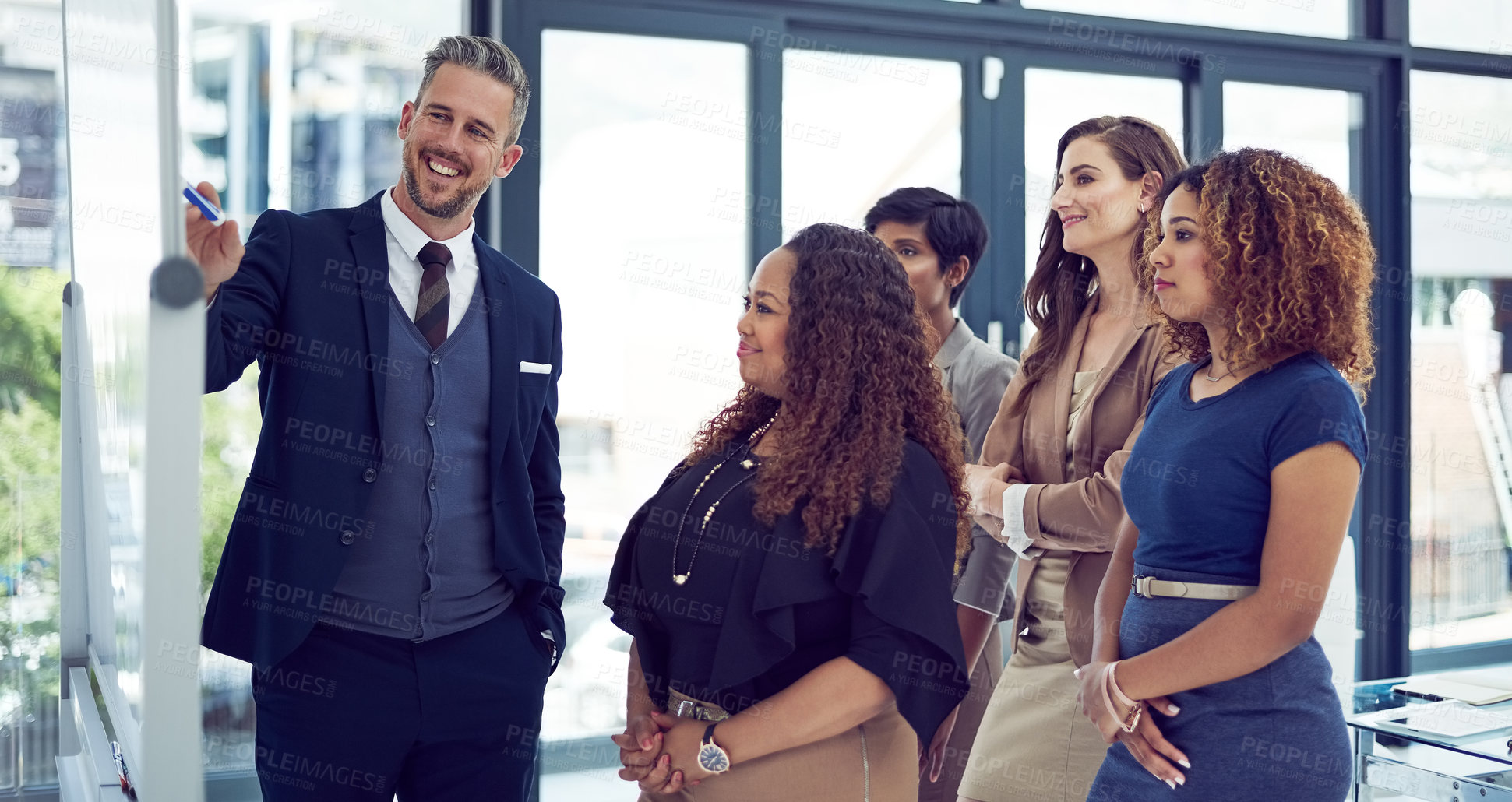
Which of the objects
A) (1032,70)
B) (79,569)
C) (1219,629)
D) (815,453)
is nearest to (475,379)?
(815,453)

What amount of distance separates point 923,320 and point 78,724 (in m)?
1.44

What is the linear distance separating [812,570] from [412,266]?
859 millimetres

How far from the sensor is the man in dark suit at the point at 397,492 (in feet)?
5.78

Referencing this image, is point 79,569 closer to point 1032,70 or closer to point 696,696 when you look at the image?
point 696,696

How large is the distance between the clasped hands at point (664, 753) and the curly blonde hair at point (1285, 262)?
869 millimetres

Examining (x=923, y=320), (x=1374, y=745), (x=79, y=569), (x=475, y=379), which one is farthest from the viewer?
(x=1374, y=745)

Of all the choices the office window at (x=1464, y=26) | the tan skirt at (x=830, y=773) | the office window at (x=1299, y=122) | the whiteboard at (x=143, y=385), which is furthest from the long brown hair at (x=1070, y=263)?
the office window at (x=1464, y=26)

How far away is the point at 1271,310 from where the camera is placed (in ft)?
4.91

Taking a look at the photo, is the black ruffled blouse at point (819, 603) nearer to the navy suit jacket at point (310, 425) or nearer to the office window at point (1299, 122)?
the navy suit jacket at point (310, 425)

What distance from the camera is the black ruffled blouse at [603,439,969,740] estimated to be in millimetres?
1502

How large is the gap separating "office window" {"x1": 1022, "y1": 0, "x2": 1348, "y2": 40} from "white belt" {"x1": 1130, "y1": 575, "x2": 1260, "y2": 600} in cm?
258

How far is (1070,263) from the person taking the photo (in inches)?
86.4

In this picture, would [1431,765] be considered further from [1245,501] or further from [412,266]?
[412,266]

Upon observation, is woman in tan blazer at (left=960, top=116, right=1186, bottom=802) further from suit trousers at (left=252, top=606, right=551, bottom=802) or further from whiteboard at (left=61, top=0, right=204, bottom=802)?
whiteboard at (left=61, top=0, right=204, bottom=802)
